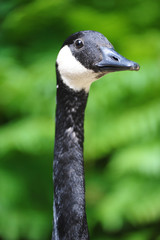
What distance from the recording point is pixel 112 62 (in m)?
0.74

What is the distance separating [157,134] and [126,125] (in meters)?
0.16

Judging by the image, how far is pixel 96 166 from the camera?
215cm

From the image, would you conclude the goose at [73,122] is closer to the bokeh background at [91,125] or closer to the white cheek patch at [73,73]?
the white cheek patch at [73,73]

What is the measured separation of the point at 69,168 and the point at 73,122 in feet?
0.31

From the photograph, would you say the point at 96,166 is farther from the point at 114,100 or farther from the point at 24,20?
the point at 24,20

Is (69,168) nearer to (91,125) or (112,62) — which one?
(112,62)

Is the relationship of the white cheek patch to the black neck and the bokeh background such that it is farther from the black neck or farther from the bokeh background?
the bokeh background

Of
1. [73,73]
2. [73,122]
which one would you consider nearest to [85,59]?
[73,73]

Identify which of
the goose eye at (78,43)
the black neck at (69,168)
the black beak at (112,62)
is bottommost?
the black neck at (69,168)

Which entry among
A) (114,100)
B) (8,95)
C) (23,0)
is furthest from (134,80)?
(23,0)

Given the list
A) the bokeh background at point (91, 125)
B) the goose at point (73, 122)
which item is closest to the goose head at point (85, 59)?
the goose at point (73, 122)

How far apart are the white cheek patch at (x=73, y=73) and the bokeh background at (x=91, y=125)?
0.98m

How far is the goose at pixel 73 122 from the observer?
0.79 m

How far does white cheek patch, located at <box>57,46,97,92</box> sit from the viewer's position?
797 mm
